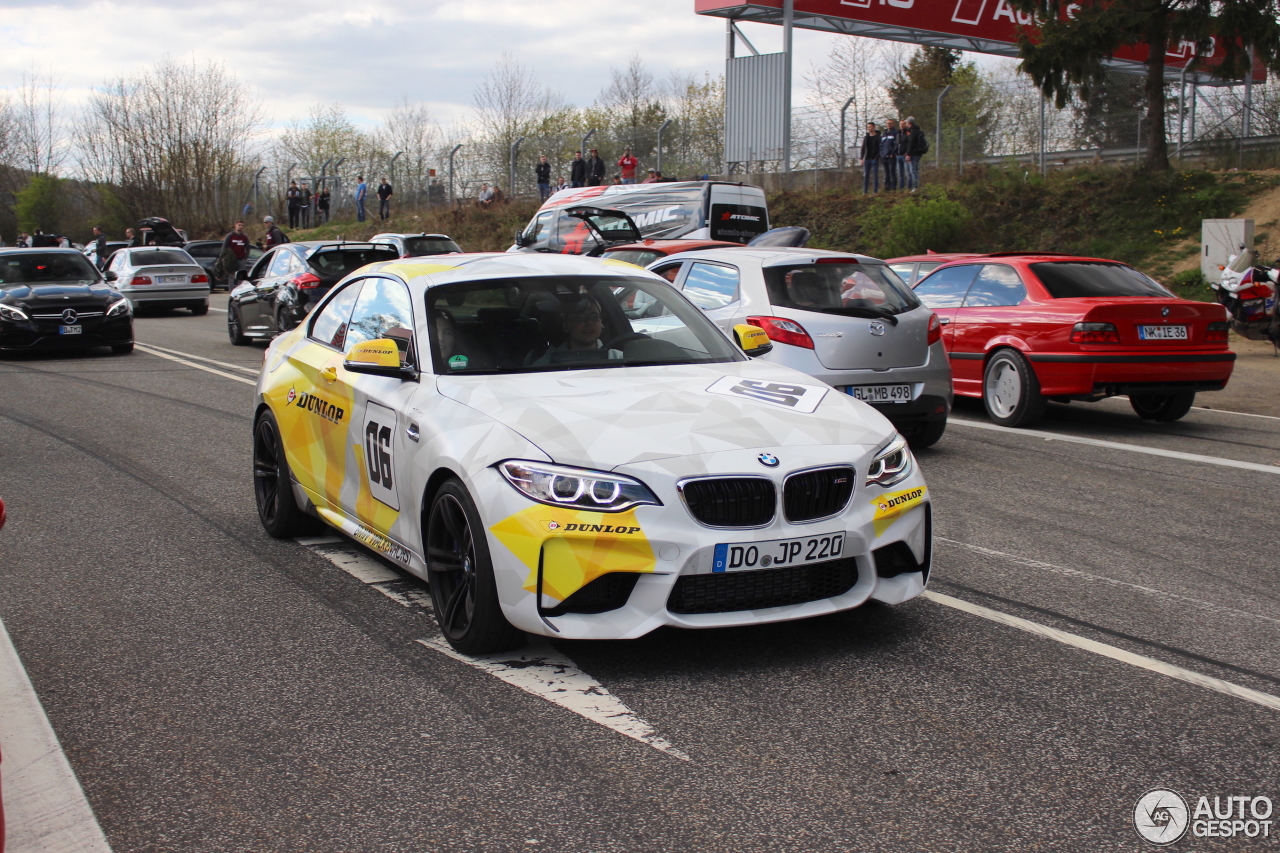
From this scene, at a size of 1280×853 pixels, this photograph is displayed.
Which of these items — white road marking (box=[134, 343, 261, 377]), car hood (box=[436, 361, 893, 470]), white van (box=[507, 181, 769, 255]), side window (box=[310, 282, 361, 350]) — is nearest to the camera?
car hood (box=[436, 361, 893, 470])

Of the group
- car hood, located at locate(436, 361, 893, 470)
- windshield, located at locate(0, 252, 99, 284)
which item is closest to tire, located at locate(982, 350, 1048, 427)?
car hood, located at locate(436, 361, 893, 470)

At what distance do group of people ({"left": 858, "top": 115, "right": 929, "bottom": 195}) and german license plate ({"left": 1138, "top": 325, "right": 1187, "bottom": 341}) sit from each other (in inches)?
666

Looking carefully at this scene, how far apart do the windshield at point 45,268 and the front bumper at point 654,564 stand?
1606 cm

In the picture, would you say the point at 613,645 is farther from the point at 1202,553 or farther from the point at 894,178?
the point at 894,178

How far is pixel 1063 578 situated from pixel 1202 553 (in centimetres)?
104

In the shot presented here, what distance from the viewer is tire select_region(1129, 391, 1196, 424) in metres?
11.0

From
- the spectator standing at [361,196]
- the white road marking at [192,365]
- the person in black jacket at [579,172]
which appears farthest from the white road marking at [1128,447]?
the spectator standing at [361,196]

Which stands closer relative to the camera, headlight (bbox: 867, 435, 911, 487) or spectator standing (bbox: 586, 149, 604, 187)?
headlight (bbox: 867, 435, 911, 487)

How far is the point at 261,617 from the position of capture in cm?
518

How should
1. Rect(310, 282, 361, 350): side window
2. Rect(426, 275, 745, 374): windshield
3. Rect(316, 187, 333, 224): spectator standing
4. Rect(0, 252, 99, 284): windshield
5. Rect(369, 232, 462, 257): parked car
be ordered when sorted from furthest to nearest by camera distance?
Rect(316, 187, 333, 224): spectator standing
Rect(369, 232, 462, 257): parked car
Rect(0, 252, 99, 284): windshield
Rect(310, 282, 361, 350): side window
Rect(426, 275, 745, 374): windshield

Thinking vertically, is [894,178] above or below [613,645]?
above

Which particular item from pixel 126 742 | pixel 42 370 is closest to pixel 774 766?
pixel 126 742

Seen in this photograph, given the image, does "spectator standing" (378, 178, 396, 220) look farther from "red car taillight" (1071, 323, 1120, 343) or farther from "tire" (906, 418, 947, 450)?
"tire" (906, 418, 947, 450)

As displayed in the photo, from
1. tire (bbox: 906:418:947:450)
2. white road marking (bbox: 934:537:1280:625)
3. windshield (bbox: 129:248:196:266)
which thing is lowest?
white road marking (bbox: 934:537:1280:625)
